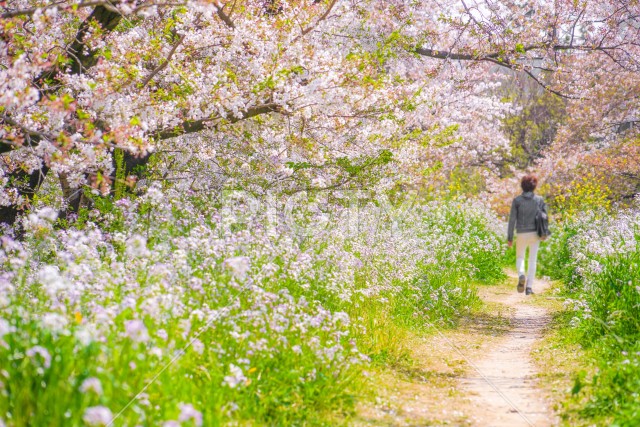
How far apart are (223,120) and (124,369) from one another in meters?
5.63

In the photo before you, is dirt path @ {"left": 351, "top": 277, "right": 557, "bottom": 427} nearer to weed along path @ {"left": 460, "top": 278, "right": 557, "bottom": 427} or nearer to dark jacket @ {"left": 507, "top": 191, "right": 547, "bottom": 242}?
weed along path @ {"left": 460, "top": 278, "right": 557, "bottom": 427}

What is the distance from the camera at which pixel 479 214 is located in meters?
18.7

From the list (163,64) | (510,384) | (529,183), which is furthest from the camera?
(529,183)

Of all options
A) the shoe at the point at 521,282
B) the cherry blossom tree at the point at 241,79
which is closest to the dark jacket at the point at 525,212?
the shoe at the point at 521,282

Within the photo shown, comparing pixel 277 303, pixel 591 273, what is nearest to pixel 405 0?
pixel 591 273

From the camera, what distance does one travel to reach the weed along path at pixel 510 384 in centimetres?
530

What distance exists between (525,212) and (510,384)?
4.64m

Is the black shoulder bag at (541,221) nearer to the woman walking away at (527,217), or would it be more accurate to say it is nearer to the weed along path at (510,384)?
the woman walking away at (527,217)

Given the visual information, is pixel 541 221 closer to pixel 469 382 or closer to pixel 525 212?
pixel 525 212

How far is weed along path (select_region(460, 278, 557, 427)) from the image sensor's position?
5303 millimetres

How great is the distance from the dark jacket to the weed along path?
1521 mm

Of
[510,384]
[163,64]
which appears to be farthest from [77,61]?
[510,384]

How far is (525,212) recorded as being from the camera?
10430 mm

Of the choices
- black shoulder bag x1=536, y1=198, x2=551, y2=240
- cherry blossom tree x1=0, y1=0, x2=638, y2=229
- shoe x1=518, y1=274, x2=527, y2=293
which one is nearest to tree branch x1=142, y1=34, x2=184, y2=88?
cherry blossom tree x1=0, y1=0, x2=638, y2=229
